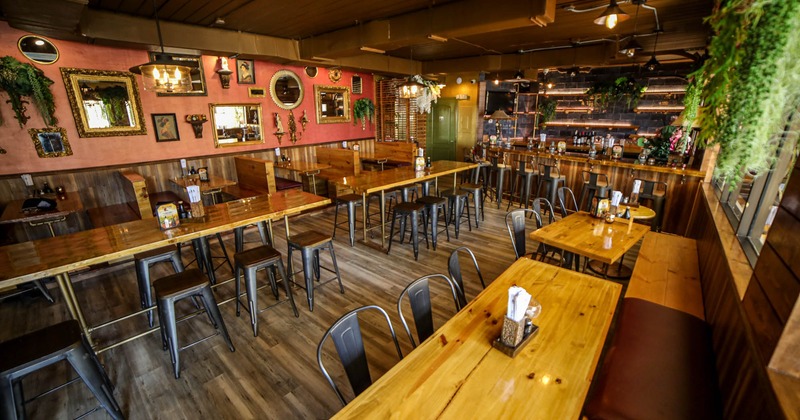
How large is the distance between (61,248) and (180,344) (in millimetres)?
1158

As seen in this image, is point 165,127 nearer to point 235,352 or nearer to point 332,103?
point 332,103

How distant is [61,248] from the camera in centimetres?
240

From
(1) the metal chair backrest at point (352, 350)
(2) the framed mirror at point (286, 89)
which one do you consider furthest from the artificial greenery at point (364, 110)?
(1) the metal chair backrest at point (352, 350)

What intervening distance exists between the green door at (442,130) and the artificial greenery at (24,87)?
8.61 m

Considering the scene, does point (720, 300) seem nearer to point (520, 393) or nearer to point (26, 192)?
point (520, 393)

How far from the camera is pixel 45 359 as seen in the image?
6.10 ft

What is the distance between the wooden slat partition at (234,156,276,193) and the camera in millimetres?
5398

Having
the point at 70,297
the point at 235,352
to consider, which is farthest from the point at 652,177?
the point at 70,297

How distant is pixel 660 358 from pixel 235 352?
3.03 m

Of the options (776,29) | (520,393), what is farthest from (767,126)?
(520,393)

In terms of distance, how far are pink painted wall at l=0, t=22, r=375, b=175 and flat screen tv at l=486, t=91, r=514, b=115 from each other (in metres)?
5.27

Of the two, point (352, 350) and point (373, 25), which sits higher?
point (373, 25)

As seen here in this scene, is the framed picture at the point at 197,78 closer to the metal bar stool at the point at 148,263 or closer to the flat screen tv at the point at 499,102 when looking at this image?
the metal bar stool at the point at 148,263

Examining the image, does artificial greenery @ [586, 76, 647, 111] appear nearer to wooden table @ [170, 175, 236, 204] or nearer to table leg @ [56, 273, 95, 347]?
wooden table @ [170, 175, 236, 204]
